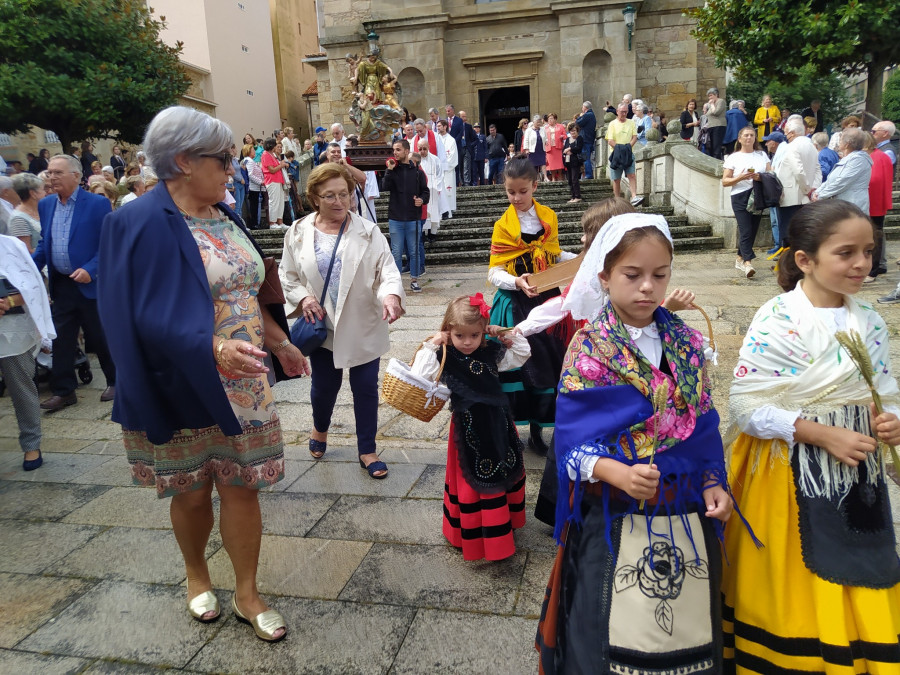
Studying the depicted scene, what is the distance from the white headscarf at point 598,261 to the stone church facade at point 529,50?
1816cm

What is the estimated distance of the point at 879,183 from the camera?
25.5 feet

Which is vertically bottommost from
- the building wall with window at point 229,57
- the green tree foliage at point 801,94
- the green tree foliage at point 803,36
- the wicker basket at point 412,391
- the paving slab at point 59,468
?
the paving slab at point 59,468

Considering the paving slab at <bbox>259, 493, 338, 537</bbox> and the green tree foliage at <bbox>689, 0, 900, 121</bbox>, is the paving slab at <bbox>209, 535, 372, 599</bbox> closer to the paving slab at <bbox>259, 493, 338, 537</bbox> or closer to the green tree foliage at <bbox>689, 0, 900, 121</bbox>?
the paving slab at <bbox>259, 493, 338, 537</bbox>

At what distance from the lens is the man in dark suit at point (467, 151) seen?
651 inches

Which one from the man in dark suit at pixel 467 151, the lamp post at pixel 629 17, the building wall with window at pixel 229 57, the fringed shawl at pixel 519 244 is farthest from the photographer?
the building wall with window at pixel 229 57

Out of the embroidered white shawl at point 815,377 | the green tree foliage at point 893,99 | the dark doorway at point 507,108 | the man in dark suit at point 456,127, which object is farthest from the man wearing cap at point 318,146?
the green tree foliage at point 893,99

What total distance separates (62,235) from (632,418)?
564 cm

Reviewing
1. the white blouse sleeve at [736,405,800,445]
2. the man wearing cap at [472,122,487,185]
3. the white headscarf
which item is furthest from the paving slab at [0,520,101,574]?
the man wearing cap at [472,122,487,185]

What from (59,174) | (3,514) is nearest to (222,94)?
(59,174)

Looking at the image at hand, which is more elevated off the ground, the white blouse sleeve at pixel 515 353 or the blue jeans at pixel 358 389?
the white blouse sleeve at pixel 515 353

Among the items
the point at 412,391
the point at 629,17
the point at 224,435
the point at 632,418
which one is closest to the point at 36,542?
the point at 224,435

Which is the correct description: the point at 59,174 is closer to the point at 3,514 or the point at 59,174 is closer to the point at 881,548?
the point at 3,514

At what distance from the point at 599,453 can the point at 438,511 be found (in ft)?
6.19

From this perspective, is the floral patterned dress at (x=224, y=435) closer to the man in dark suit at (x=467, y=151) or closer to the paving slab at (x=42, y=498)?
the paving slab at (x=42, y=498)
